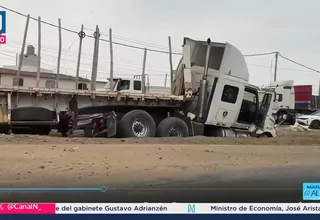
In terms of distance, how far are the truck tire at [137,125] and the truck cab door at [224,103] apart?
1.42 meters

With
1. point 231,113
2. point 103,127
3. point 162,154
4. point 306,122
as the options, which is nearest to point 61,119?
point 103,127

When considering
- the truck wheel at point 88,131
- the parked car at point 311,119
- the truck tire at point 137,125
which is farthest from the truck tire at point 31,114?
the parked car at point 311,119

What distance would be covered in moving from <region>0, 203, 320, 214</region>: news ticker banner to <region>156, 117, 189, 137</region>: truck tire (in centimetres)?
844

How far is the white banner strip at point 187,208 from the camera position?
252 centimetres

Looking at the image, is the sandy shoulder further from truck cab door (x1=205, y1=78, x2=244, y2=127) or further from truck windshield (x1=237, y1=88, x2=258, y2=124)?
truck windshield (x1=237, y1=88, x2=258, y2=124)

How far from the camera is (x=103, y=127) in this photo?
1072 centimetres

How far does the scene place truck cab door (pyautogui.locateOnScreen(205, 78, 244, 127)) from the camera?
10695 mm

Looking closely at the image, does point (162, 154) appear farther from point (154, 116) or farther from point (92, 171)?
point (154, 116)

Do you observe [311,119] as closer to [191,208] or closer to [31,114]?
[31,114]

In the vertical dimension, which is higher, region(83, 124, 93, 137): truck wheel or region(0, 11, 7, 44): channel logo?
region(0, 11, 7, 44): channel logo

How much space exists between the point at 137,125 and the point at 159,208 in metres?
8.51

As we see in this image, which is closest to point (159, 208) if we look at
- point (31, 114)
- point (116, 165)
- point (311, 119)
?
point (116, 165)

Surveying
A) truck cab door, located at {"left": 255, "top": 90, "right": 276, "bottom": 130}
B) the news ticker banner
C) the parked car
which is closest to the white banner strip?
the news ticker banner

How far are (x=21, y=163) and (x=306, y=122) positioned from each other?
21270mm
